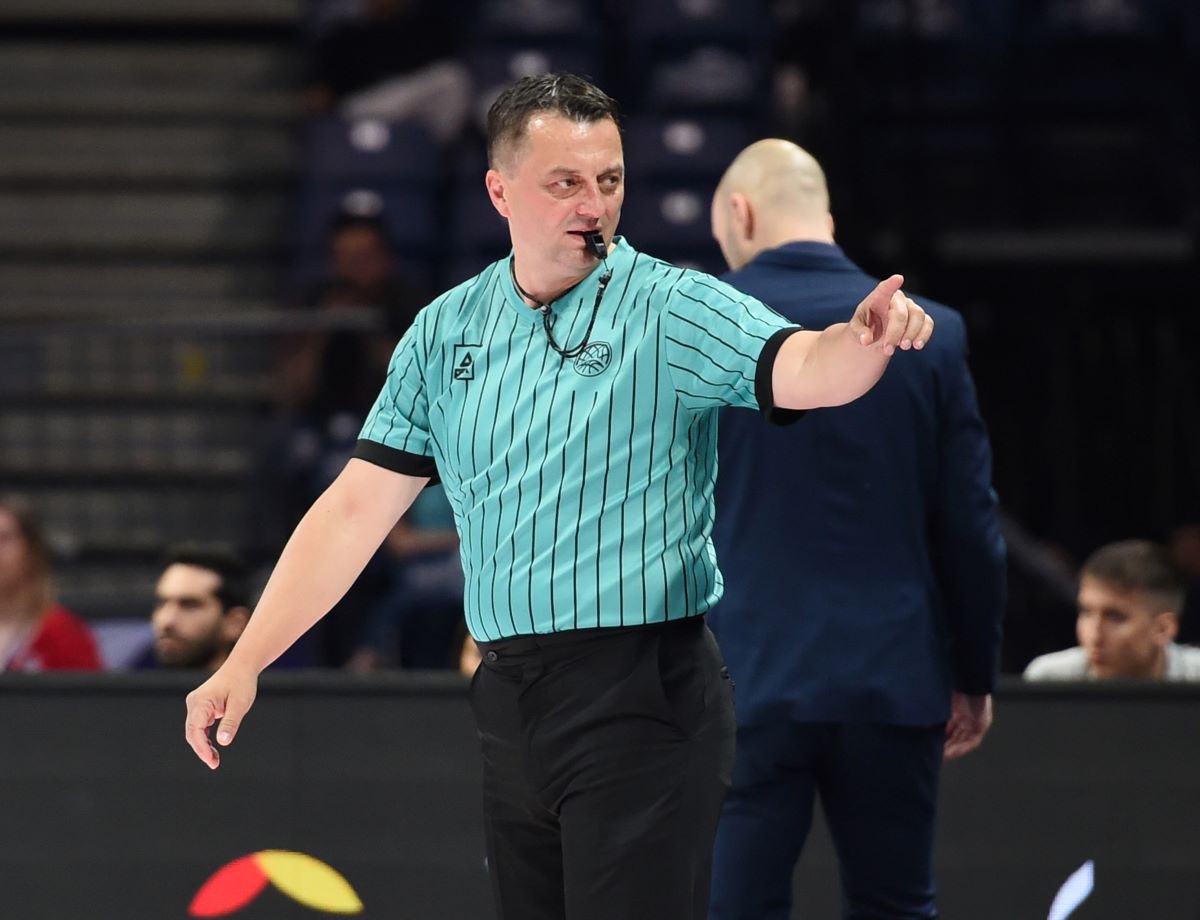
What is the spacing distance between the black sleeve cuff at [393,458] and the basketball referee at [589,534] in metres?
0.11

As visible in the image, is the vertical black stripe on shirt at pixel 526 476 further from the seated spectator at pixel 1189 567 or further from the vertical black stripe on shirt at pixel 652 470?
the seated spectator at pixel 1189 567

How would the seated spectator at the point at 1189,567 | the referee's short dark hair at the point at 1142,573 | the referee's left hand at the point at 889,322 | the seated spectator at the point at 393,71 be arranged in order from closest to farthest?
the referee's left hand at the point at 889,322
the referee's short dark hair at the point at 1142,573
the seated spectator at the point at 1189,567
the seated spectator at the point at 393,71

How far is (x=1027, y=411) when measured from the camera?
30.6 ft

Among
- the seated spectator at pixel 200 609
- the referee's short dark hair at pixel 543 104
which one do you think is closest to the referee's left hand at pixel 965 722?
the referee's short dark hair at pixel 543 104

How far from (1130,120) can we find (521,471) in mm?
7827

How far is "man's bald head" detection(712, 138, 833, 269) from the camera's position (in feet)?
11.1

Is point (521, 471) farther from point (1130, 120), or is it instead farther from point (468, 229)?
point (1130, 120)

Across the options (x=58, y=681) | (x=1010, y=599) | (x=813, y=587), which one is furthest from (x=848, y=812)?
(x=1010, y=599)

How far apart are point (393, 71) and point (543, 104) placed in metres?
7.34

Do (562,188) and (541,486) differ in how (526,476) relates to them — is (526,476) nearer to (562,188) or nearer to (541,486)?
(541,486)

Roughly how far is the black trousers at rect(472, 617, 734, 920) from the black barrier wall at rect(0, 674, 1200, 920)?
4.41 feet

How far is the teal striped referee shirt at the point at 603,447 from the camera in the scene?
2455mm

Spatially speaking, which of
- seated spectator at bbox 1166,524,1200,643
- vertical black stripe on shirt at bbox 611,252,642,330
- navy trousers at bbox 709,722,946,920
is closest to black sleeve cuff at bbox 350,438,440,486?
vertical black stripe on shirt at bbox 611,252,642,330

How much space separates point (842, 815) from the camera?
3225mm
